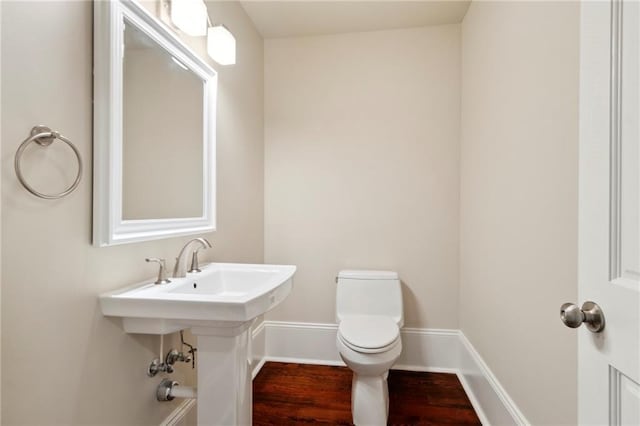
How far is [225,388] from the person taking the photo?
1118 millimetres

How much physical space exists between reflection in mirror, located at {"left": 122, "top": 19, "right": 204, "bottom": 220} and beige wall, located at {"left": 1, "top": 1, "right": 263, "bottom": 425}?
14 cm

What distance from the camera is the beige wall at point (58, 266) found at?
748mm

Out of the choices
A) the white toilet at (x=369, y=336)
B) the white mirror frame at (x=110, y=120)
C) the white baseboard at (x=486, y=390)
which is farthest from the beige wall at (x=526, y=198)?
the white mirror frame at (x=110, y=120)

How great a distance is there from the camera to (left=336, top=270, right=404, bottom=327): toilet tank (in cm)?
206

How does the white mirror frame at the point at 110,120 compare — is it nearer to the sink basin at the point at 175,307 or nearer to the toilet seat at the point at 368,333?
the sink basin at the point at 175,307

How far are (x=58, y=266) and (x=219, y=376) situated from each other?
62cm

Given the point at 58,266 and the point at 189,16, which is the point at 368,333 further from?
the point at 189,16

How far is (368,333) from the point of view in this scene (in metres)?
1.67

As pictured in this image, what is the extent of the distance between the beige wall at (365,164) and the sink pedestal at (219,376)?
1226 mm

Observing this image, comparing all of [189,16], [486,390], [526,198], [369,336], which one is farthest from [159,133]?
[486,390]

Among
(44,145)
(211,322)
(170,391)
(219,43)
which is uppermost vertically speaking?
(219,43)

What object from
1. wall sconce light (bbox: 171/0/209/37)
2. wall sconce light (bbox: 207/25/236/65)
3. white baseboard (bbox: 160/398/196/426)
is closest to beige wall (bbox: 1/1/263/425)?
white baseboard (bbox: 160/398/196/426)
